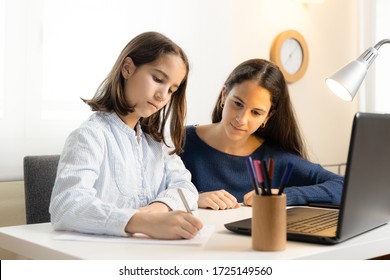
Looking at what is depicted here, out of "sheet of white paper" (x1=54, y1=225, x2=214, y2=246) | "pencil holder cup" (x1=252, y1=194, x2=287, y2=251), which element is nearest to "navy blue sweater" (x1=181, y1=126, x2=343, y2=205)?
"sheet of white paper" (x1=54, y1=225, x2=214, y2=246)

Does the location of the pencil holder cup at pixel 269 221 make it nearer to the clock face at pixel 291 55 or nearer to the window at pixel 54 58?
the window at pixel 54 58

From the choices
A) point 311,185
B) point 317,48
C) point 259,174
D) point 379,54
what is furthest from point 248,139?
point 379,54

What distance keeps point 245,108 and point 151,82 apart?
47 centimetres

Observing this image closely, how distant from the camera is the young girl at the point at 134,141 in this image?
1.40m

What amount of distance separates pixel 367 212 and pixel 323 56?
2.56 metres

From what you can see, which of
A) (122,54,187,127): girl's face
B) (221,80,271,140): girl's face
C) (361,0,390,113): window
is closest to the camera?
(122,54,187,127): girl's face

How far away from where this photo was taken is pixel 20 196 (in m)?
2.24

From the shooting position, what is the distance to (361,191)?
1.19 metres

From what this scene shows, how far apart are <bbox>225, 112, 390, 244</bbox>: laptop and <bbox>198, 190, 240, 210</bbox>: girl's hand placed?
0.99ft

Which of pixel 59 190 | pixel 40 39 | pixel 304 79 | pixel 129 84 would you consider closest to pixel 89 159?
pixel 59 190

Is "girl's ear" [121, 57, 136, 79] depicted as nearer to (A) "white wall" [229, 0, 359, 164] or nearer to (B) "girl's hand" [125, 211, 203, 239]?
(B) "girl's hand" [125, 211, 203, 239]

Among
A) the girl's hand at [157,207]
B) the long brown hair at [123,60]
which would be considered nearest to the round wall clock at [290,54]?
the long brown hair at [123,60]

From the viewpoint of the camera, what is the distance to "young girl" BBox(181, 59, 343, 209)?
77.3 inches

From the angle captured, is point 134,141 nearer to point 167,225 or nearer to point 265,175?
point 167,225
